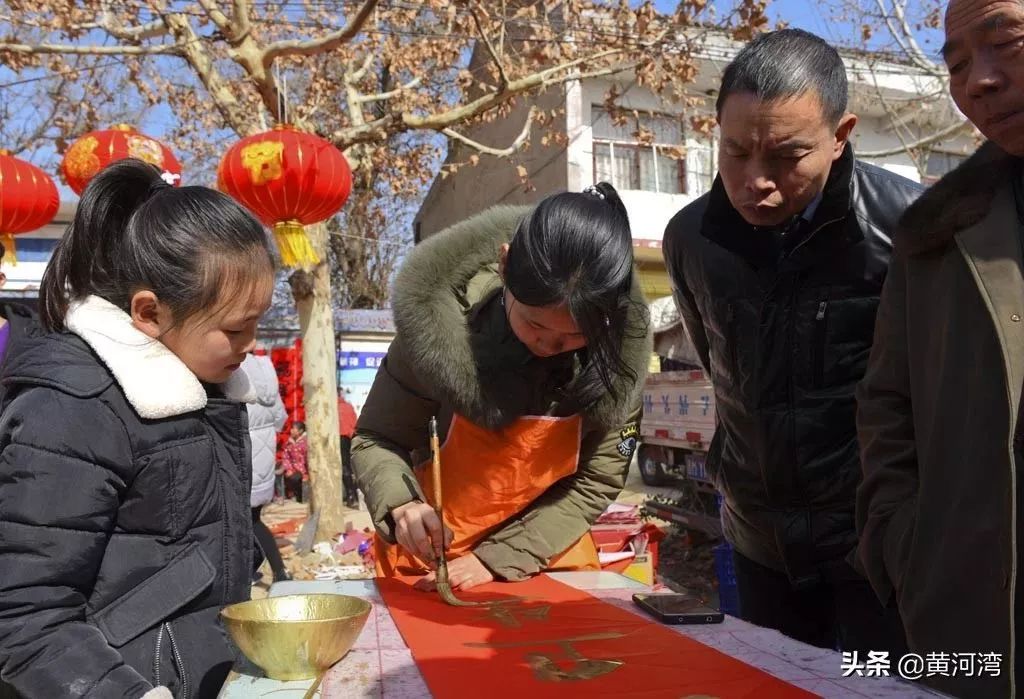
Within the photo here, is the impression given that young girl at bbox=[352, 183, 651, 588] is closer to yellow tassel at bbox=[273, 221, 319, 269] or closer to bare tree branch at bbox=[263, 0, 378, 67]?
yellow tassel at bbox=[273, 221, 319, 269]

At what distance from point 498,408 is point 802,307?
0.65m

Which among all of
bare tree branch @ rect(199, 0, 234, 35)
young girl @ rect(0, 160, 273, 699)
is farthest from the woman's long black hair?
bare tree branch @ rect(199, 0, 234, 35)

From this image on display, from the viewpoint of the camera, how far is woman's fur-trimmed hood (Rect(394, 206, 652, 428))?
6.01 feet

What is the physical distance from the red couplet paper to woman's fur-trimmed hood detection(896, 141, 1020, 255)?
2.28 ft

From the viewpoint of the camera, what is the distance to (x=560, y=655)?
131cm

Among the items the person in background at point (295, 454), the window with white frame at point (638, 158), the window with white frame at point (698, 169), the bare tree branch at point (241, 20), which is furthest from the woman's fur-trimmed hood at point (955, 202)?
the window with white frame at point (698, 169)

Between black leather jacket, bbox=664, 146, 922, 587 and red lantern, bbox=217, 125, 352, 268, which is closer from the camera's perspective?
black leather jacket, bbox=664, 146, 922, 587

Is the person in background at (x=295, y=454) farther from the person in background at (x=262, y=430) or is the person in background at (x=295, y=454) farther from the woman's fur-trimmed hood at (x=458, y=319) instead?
the woman's fur-trimmed hood at (x=458, y=319)

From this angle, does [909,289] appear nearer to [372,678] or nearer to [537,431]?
[537,431]

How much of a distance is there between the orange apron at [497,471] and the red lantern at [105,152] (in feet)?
13.2

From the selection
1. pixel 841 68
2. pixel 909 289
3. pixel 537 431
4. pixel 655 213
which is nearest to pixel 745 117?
pixel 841 68

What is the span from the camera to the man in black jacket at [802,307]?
1669mm

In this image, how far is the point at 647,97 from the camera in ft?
38.7

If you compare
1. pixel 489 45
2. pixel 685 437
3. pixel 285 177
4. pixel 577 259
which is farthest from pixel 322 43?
pixel 577 259
